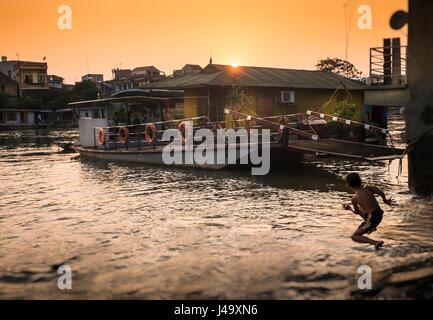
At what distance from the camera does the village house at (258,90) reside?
22.3 m

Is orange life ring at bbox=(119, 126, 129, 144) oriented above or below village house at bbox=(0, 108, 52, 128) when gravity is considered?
below

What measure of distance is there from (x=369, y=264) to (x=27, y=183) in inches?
476

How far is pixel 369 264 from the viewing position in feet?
17.4

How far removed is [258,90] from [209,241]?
1820cm

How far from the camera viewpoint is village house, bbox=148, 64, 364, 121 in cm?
2228

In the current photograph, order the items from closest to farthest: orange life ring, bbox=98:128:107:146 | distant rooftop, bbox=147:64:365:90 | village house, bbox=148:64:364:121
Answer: orange life ring, bbox=98:128:107:146 → distant rooftop, bbox=147:64:365:90 → village house, bbox=148:64:364:121

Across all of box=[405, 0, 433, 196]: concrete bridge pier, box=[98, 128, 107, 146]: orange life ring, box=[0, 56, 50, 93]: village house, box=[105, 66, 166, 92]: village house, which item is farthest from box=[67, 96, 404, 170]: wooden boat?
box=[0, 56, 50, 93]: village house

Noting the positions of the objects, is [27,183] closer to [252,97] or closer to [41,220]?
[41,220]

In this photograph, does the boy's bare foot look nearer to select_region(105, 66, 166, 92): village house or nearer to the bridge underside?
the bridge underside

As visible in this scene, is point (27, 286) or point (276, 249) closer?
point (27, 286)

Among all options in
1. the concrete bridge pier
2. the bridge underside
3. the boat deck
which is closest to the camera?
the concrete bridge pier

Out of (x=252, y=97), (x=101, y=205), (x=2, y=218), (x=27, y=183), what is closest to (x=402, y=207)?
(x=101, y=205)

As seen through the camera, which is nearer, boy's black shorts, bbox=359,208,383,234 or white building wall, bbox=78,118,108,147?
boy's black shorts, bbox=359,208,383,234

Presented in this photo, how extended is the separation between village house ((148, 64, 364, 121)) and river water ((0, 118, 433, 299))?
34.2 feet
